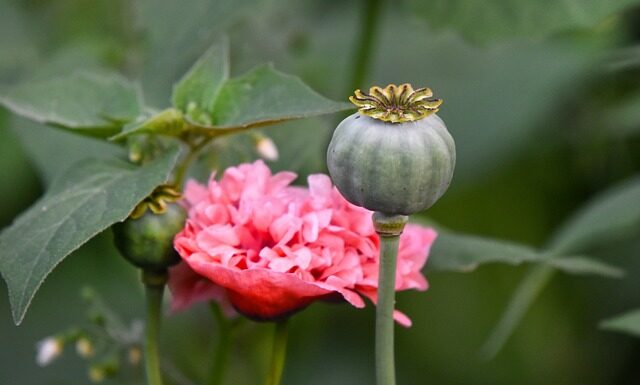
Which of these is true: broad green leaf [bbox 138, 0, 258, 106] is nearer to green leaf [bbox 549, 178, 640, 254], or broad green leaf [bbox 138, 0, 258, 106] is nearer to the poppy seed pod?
green leaf [bbox 549, 178, 640, 254]

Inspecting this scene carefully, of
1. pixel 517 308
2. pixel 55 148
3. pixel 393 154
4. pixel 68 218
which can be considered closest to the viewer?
pixel 393 154

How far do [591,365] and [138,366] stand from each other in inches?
23.1

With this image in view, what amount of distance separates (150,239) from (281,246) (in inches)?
3.0

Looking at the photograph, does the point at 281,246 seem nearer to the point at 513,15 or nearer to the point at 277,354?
the point at 277,354

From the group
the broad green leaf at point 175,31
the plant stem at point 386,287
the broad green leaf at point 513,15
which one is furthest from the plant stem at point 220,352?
the broad green leaf at point 513,15

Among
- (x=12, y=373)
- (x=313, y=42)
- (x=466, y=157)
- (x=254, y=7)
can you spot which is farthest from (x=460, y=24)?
(x=12, y=373)

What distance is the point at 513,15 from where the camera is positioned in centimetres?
104

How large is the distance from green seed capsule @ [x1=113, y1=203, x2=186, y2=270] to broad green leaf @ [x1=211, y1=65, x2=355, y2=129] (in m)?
0.07

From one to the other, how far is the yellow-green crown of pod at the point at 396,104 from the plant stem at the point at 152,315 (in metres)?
0.18

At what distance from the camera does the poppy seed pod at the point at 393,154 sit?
1.73 ft

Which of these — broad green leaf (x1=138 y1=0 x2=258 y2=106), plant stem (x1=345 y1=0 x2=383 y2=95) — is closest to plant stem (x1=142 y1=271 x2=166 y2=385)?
broad green leaf (x1=138 y1=0 x2=258 y2=106)

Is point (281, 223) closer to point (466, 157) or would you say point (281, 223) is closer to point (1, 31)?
point (466, 157)

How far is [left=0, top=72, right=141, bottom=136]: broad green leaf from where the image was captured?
72 cm

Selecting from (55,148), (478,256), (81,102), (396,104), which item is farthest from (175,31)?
(396,104)
